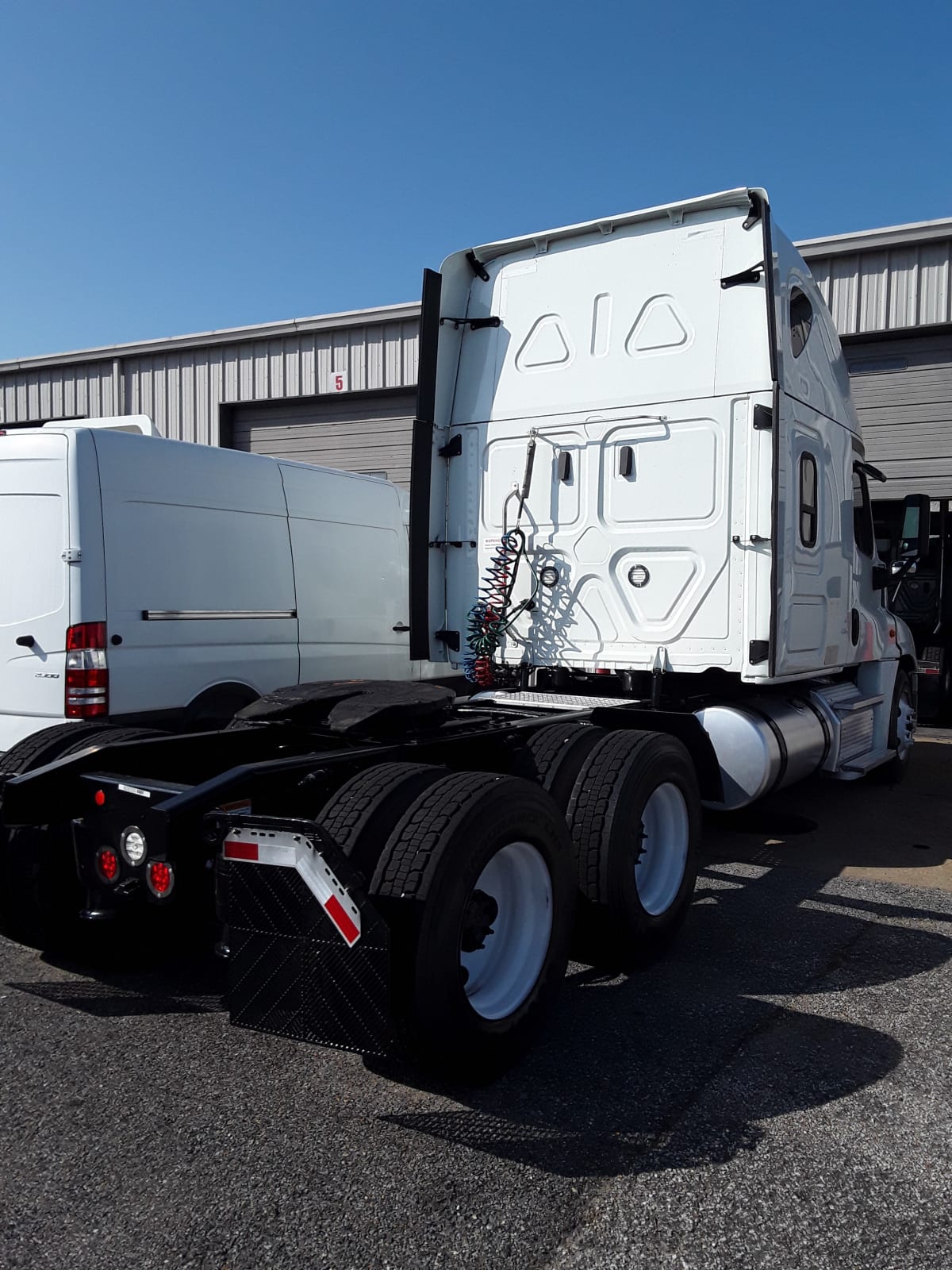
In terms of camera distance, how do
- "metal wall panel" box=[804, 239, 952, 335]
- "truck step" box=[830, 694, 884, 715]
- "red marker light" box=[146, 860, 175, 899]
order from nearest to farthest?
"red marker light" box=[146, 860, 175, 899] → "truck step" box=[830, 694, 884, 715] → "metal wall panel" box=[804, 239, 952, 335]

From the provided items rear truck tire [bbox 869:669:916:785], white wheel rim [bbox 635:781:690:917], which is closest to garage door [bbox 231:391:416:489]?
rear truck tire [bbox 869:669:916:785]

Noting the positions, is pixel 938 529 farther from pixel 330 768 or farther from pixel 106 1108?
pixel 106 1108

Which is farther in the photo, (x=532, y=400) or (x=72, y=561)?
(x=532, y=400)

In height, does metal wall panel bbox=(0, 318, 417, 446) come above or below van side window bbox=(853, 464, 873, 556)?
above

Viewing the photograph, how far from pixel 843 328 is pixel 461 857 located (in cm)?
1142

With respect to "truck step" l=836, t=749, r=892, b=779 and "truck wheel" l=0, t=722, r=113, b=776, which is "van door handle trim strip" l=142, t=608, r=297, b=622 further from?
"truck step" l=836, t=749, r=892, b=779

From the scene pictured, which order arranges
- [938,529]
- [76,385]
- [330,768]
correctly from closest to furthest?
1. [330,768]
2. [938,529]
3. [76,385]

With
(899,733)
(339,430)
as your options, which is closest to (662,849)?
(899,733)

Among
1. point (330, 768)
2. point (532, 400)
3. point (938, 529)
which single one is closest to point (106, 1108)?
point (330, 768)

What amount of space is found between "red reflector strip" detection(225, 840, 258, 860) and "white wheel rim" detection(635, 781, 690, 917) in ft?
6.60

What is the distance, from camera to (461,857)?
3.18 meters

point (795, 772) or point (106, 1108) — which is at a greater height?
point (795, 772)

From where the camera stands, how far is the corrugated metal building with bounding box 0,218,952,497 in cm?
1241

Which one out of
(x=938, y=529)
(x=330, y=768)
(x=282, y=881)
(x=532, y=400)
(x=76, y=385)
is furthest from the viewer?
(x=76, y=385)
